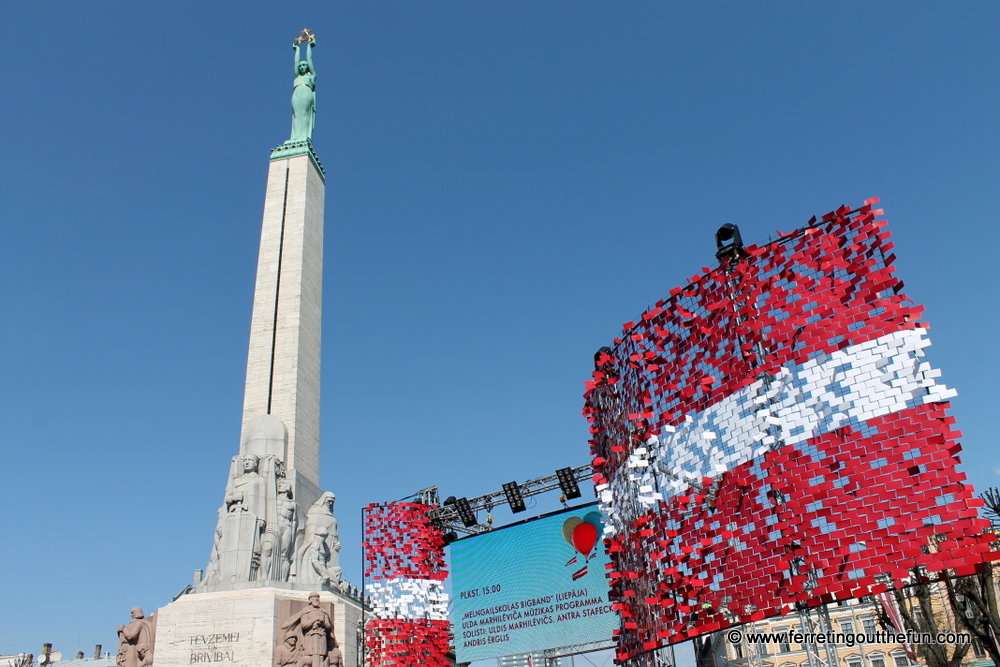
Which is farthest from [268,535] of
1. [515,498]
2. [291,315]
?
[515,498]

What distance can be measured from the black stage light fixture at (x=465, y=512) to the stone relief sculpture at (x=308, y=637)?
14211 millimetres

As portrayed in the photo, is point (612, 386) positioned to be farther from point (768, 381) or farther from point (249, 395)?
point (249, 395)

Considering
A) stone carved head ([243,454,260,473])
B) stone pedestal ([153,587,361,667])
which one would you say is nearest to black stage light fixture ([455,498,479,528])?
stone carved head ([243,454,260,473])

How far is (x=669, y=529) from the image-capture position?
1522 centimetres

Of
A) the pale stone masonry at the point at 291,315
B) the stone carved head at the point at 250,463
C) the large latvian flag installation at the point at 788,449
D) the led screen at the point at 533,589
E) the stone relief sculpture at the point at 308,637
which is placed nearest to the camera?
the large latvian flag installation at the point at 788,449

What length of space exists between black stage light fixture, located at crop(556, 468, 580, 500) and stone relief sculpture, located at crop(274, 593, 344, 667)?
45.1ft

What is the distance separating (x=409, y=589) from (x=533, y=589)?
16.7 feet

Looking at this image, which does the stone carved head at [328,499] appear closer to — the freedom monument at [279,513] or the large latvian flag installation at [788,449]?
the freedom monument at [279,513]

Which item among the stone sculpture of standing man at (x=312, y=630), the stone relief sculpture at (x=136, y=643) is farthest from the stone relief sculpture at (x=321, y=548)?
the stone relief sculpture at (x=136, y=643)

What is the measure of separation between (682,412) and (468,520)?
18942mm

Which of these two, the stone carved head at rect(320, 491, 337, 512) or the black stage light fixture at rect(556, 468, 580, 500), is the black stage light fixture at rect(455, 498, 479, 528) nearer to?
the black stage light fixture at rect(556, 468, 580, 500)

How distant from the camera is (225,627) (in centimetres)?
1828

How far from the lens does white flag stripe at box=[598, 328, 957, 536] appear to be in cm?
1192

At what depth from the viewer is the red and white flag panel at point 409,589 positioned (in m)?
29.2
